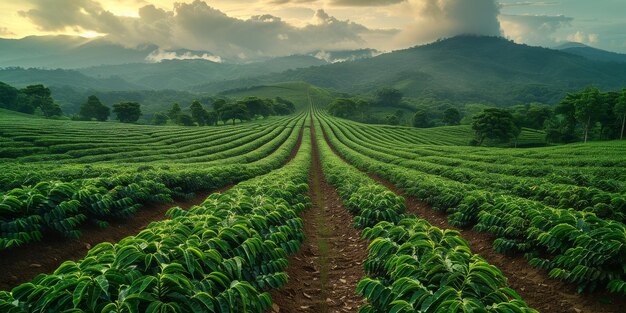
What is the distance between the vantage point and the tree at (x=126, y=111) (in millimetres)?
99287

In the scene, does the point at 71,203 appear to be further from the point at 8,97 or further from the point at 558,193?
the point at 8,97

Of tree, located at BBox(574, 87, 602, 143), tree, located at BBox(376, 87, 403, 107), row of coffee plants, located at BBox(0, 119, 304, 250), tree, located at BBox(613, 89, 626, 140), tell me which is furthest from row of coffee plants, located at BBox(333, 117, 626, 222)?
tree, located at BBox(376, 87, 403, 107)

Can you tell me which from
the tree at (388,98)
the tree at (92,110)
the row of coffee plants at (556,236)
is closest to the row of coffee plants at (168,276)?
the row of coffee plants at (556,236)

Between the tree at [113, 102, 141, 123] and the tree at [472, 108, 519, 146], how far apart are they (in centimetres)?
10040

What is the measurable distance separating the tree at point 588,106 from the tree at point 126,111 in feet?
383

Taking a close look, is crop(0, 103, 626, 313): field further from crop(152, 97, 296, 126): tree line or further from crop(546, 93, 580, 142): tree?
crop(152, 97, 296, 126): tree line

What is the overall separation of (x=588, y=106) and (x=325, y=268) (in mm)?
→ 72930

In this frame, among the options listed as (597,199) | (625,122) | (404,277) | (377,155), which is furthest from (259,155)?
(625,122)

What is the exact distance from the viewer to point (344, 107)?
5704 inches

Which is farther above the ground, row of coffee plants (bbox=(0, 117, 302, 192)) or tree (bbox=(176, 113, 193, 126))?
tree (bbox=(176, 113, 193, 126))

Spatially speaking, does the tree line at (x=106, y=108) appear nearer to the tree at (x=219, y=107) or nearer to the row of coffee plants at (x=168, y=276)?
the tree at (x=219, y=107)

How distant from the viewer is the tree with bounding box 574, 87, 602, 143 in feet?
194

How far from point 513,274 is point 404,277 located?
5865 millimetres

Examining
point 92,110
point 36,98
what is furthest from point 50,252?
point 36,98
